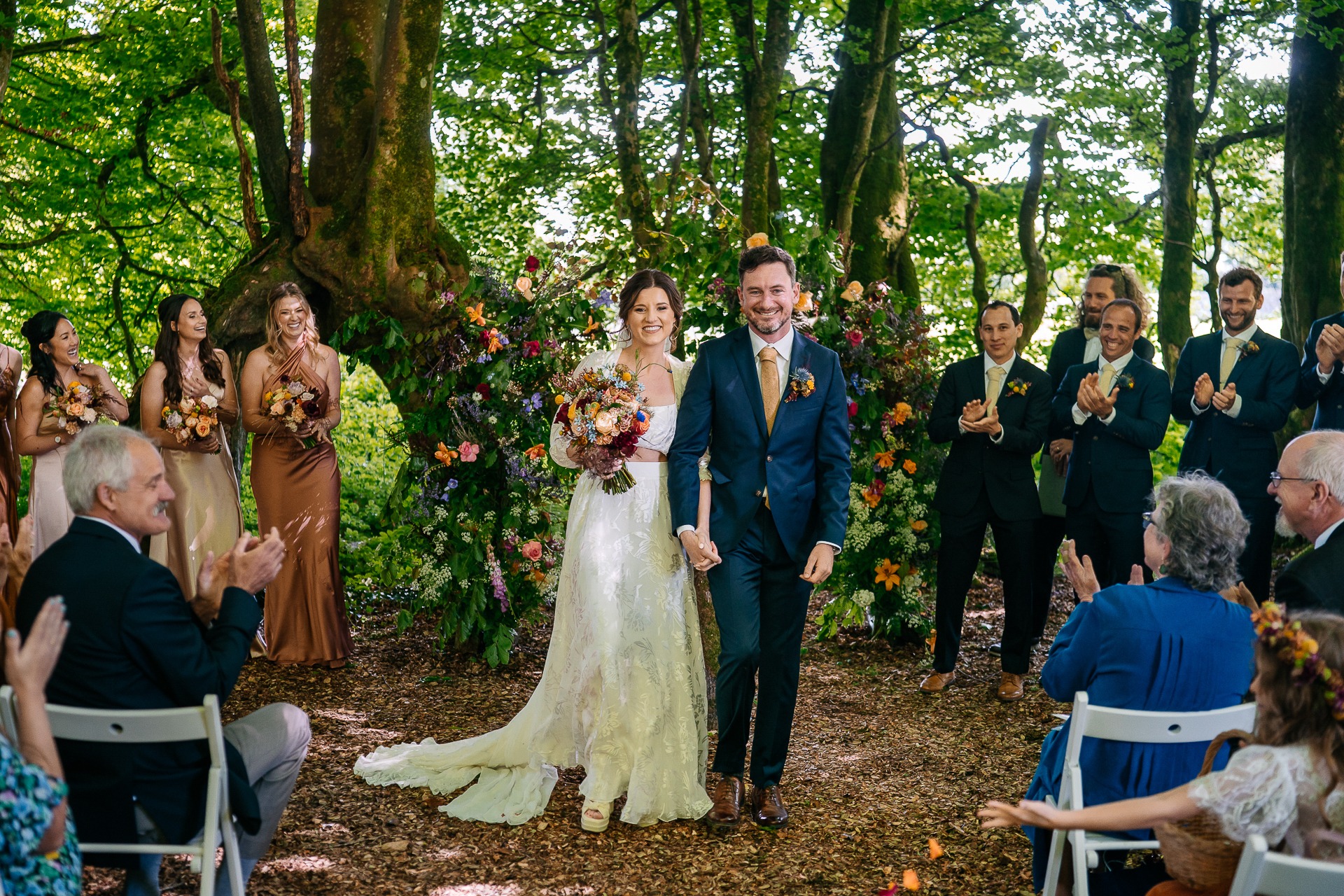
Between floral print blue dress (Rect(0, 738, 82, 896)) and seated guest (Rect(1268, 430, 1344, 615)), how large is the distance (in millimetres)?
3110

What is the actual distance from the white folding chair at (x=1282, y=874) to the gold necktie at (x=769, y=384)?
7.86 feet

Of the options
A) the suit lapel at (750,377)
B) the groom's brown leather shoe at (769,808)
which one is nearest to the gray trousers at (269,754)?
the groom's brown leather shoe at (769,808)

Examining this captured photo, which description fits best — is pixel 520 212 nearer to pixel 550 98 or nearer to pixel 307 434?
pixel 550 98

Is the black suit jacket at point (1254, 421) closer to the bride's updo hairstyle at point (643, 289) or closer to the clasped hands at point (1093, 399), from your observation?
the clasped hands at point (1093, 399)

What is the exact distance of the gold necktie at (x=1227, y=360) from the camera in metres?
5.49

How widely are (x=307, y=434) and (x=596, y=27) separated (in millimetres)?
6249

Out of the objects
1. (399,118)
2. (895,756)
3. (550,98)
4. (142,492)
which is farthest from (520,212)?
(142,492)

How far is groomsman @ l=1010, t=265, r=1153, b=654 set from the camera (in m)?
6.06

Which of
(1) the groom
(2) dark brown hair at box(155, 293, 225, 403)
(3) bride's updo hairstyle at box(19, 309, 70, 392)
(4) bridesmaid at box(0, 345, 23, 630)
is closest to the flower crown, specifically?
(1) the groom

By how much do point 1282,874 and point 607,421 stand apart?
275cm

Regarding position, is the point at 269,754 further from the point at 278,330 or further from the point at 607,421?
the point at 278,330

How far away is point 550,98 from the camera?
1136cm

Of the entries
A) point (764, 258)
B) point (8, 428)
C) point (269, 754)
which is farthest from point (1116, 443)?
point (8, 428)

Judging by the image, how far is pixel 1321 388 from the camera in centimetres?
522
